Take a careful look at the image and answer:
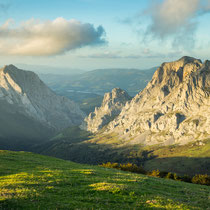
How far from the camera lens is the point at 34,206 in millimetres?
20016

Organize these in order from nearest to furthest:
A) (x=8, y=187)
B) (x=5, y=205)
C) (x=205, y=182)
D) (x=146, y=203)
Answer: (x=5, y=205)
(x=146, y=203)
(x=8, y=187)
(x=205, y=182)

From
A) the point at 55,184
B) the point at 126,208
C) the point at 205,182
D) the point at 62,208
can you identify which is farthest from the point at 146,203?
the point at 205,182

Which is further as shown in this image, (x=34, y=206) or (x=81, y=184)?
(x=81, y=184)

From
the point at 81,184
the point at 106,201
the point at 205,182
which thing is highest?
the point at 106,201

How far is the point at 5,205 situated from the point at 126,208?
1108cm

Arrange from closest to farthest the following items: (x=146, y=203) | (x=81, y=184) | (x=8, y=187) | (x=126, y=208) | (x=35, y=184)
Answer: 1. (x=126, y=208)
2. (x=146, y=203)
3. (x=8, y=187)
4. (x=35, y=184)
5. (x=81, y=184)

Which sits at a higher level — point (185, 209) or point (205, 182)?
point (185, 209)

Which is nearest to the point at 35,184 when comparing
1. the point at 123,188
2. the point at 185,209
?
the point at 123,188

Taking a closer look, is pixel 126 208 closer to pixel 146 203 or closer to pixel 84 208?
pixel 146 203

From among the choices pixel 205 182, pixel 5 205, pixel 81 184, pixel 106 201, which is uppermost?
pixel 5 205

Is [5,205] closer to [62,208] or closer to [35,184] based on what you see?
[62,208]

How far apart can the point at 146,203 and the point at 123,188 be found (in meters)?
5.67

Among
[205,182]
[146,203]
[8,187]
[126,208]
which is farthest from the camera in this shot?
[205,182]

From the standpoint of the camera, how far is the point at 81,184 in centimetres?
3172
